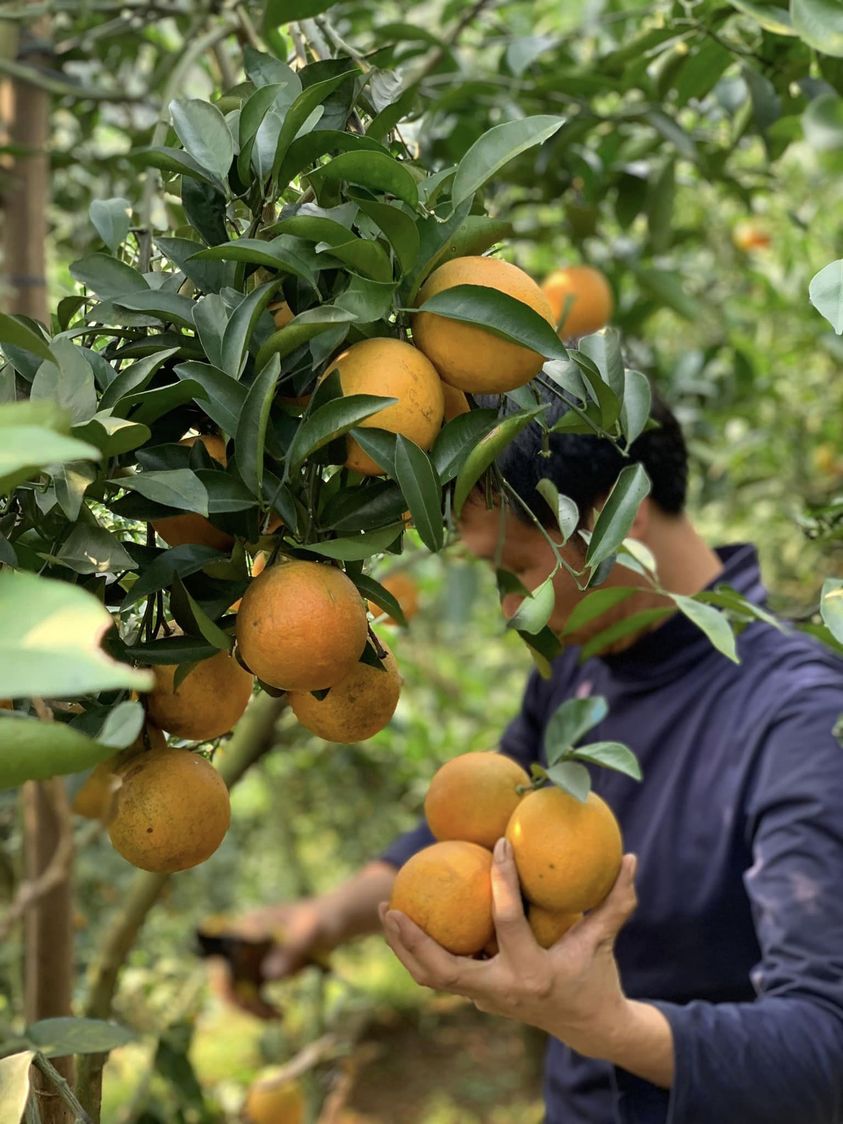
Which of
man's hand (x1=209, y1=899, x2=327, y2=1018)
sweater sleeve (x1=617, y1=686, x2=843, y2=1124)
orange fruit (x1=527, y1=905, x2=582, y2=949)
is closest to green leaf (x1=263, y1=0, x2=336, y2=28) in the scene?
orange fruit (x1=527, y1=905, x2=582, y2=949)

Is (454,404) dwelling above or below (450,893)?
above

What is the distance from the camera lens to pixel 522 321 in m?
0.57

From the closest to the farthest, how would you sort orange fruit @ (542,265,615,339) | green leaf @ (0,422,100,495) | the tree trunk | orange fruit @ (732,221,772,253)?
green leaf @ (0,422,100,495) → the tree trunk → orange fruit @ (542,265,615,339) → orange fruit @ (732,221,772,253)

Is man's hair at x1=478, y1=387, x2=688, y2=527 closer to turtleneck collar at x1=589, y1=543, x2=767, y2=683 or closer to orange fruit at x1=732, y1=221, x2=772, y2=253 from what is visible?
turtleneck collar at x1=589, y1=543, x2=767, y2=683

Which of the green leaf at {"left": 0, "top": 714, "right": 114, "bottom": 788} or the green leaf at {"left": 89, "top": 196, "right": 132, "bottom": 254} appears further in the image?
the green leaf at {"left": 89, "top": 196, "right": 132, "bottom": 254}

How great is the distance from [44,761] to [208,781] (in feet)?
0.82

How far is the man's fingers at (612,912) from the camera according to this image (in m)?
0.81

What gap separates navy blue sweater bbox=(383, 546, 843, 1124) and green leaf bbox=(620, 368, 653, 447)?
406 mm

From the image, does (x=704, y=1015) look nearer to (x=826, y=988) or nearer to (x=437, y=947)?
(x=826, y=988)

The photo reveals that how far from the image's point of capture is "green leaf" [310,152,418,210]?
569mm

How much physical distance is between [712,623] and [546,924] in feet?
0.81

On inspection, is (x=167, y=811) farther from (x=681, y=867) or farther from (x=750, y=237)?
(x=750, y=237)

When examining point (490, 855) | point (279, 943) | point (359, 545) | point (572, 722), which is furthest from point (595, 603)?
point (279, 943)

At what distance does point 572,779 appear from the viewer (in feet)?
2.38
